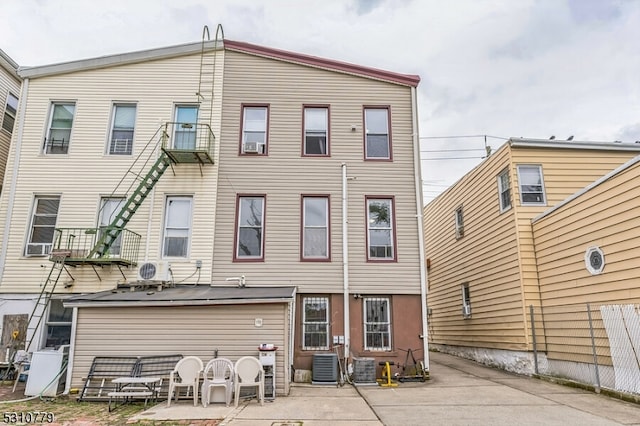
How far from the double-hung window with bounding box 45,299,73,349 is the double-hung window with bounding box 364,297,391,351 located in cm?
770

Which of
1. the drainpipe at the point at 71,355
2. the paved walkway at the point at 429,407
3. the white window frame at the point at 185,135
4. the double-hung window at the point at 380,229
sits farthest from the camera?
the white window frame at the point at 185,135

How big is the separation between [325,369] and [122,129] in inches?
349

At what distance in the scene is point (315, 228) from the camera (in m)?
10.5

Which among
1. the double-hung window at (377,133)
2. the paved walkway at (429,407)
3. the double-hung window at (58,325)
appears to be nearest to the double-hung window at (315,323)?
the paved walkway at (429,407)

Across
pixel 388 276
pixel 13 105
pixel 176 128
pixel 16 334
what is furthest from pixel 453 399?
pixel 13 105

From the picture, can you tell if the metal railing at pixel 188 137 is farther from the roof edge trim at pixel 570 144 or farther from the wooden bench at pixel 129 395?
the roof edge trim at pixel 570 144

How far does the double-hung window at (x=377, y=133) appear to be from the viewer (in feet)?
36.4

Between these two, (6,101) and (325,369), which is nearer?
(325,369)

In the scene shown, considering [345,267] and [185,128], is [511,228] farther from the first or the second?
[185,128]

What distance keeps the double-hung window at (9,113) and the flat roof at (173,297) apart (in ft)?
23.4

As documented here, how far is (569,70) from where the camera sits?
1498 cm

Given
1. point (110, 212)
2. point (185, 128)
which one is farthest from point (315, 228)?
point (110, 212)

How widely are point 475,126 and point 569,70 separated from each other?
5653mm

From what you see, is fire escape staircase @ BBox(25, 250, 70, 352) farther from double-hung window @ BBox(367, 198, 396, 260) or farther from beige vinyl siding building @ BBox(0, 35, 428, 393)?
double-hung window @ BBox(367, 198, 396, 260)
